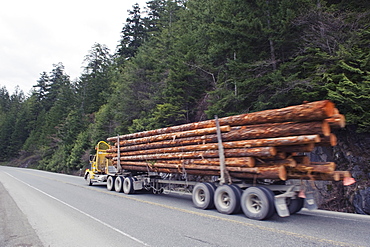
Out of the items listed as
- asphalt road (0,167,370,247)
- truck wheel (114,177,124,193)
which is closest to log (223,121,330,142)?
asphalt road (0,167,370,247)

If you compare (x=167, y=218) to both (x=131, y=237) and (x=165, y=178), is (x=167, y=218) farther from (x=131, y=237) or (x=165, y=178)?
(x=165, y=178)

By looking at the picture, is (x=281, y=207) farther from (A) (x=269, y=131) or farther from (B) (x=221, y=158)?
(B) (x=221, y=158)

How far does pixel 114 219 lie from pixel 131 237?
74.4 inches

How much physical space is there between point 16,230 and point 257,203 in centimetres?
617

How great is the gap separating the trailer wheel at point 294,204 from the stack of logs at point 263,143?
0.89 metres

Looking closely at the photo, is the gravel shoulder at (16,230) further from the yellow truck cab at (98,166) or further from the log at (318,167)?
the yellow truck cab at (98,166)

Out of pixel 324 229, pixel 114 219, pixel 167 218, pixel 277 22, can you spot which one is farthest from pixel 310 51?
pixel 114 219

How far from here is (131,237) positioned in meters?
→ 5.46

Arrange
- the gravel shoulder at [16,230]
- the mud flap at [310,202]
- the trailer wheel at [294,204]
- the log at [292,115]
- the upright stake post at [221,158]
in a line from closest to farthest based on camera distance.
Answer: the gravel shoulder at [16,230] < the log at [292,115] < the mud flap at [310,202] < the trailer wheel at [294,204] < the upright stake post at [221,158]

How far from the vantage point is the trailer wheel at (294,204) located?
295 inches

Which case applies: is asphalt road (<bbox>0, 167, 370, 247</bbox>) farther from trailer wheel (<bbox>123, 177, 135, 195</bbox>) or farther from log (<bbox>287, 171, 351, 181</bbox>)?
trailer wheel (<bbox>123, 177, 135, 195</bbox>)


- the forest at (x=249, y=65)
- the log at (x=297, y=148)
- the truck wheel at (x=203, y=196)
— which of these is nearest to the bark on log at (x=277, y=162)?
the log at (x=297, y=148)

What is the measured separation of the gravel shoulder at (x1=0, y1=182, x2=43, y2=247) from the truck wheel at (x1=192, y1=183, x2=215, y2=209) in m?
4.65

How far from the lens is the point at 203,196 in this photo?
8.66 m
